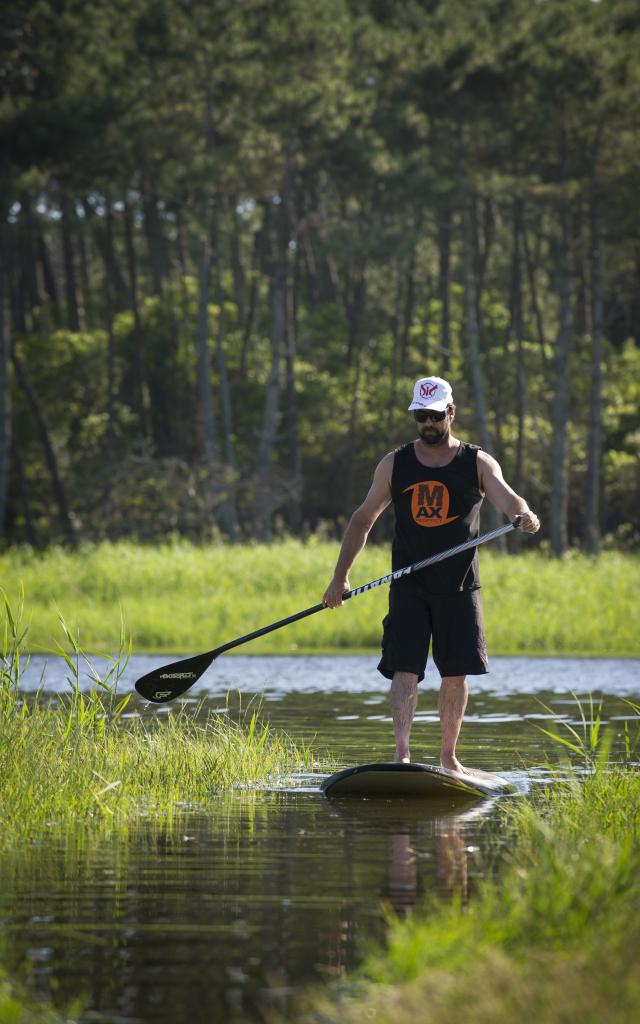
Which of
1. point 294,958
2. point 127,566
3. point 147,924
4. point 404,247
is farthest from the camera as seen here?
point 404,247

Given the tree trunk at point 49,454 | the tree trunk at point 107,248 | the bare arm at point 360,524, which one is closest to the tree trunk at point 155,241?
the tree trunk at point 107,248

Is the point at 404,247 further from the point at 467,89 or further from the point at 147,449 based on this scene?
the point at 147,449

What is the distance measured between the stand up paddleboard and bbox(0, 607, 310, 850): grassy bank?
697mm

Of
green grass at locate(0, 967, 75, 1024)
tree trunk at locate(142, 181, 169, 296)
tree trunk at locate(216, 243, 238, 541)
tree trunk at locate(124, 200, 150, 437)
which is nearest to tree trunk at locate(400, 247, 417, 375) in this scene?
tree trunk at locate(216, 243, 238, 541)

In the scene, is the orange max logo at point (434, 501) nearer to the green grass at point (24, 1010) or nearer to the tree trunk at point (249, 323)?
the green grass at point (24, 1010)

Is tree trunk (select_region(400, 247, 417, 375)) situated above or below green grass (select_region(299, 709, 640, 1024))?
above

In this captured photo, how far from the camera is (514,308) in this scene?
45.9m

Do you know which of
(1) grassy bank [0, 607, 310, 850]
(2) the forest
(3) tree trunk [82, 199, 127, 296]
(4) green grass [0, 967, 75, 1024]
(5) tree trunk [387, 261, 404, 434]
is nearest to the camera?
(4) green grass [0, 967, 75, 1024]

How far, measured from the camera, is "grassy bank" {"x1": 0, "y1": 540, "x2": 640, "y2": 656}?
22734 mm

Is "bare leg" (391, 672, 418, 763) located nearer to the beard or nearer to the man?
the man

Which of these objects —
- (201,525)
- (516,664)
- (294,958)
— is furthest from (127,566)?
(294,958)

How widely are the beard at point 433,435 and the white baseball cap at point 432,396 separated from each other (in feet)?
0.36

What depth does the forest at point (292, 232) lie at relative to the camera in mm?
35375

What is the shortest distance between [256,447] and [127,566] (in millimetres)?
18972
